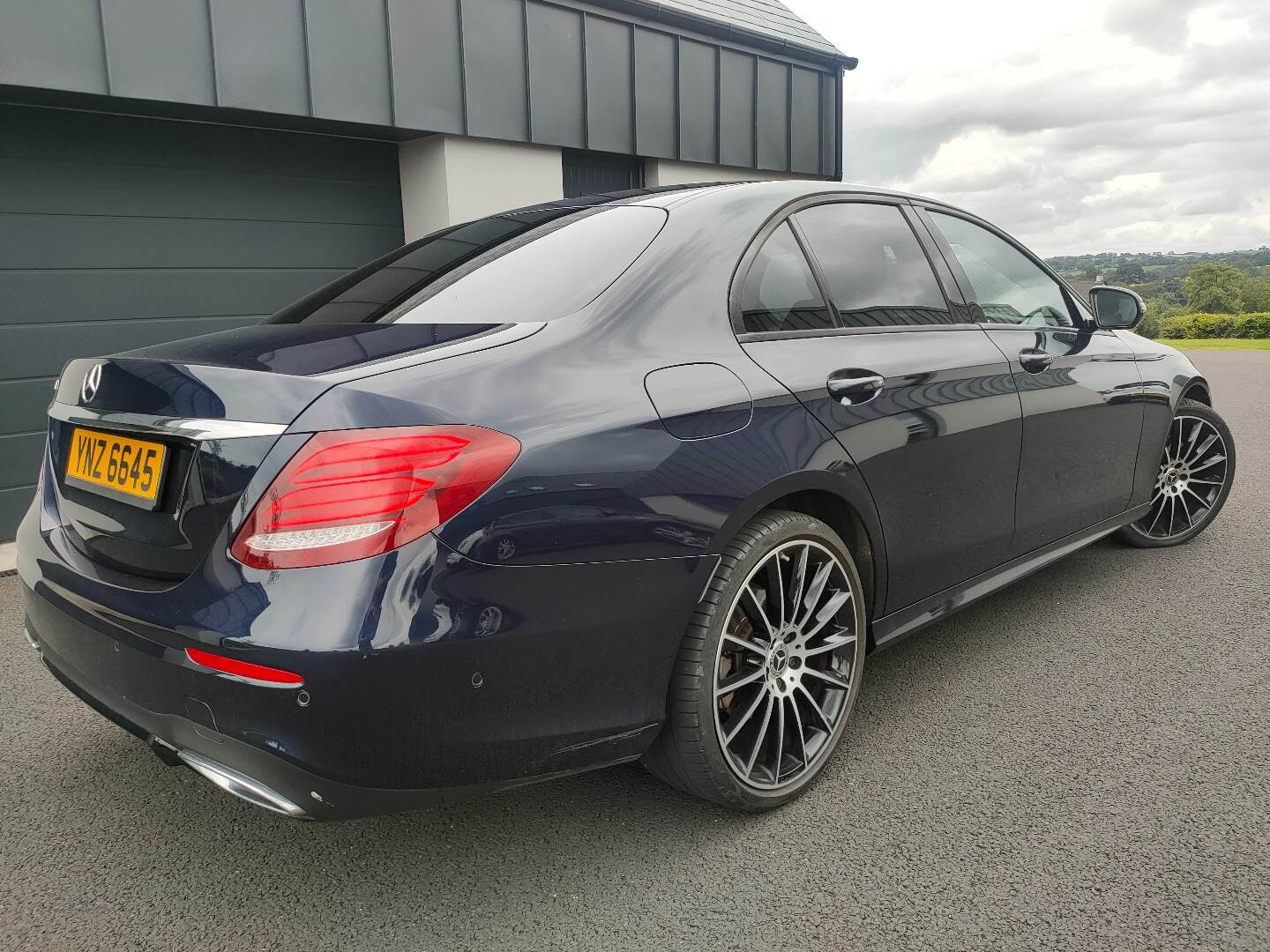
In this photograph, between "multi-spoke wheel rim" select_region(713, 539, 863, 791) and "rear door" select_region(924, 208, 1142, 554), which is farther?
"rear door" select_region(924, 208, 1142, 554)

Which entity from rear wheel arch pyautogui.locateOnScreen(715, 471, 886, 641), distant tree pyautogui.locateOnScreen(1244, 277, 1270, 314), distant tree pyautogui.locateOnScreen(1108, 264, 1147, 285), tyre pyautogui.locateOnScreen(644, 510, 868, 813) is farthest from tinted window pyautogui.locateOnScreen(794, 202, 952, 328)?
distant tree pyautogui.locateOnScreen(1244, 277, 1270, 314)

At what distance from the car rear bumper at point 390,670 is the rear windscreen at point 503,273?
66 cm

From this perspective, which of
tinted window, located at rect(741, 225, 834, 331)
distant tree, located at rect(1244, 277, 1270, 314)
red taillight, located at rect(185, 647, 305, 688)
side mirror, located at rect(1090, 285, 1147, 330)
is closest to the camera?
red taillight, located at rect(185, 647, 305, 688)

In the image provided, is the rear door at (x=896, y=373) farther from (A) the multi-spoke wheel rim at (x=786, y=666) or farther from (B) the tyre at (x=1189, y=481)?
(B) the tyre at (x=1189, y=481)

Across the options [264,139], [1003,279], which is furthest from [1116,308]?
[264,139]

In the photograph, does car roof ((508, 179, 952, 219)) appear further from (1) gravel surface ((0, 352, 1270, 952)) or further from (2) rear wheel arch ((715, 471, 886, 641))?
(1) gravel surface ((0, 352, 1270, 952))

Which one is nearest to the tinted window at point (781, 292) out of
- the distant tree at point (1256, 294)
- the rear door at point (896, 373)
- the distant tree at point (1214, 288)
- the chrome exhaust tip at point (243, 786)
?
the rear door at point (896, 373)

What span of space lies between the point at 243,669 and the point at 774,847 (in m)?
1.28

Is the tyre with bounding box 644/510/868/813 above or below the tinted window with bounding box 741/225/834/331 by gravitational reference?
below

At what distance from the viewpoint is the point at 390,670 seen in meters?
1.65

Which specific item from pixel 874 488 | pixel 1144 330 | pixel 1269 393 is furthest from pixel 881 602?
pixel 1269 393

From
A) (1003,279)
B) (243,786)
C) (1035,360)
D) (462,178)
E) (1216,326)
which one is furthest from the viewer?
(1216,326)

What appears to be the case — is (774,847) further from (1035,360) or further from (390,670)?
(1035,360)

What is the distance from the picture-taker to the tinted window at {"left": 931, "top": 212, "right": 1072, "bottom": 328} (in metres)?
3.23
